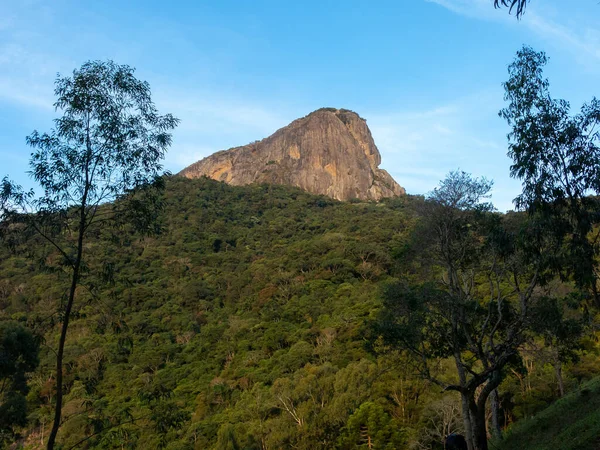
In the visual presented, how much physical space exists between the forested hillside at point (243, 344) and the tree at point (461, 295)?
57 centimetres

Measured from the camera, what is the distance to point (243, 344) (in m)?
41.2

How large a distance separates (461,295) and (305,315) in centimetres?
3208

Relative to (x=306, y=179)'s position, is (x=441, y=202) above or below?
below

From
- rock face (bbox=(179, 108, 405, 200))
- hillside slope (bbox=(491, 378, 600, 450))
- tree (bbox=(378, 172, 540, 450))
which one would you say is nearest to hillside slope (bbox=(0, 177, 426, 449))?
tree (bbox=(378, 172, 540, 450))

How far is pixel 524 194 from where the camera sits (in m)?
10.6

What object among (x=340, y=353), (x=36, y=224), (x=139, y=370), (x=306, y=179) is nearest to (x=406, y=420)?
(x=340, y=353)

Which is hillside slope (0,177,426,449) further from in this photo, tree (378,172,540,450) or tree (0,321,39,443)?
tree (378,172,540,450)

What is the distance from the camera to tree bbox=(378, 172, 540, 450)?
11109 millimetres

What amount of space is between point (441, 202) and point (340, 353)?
845 inches

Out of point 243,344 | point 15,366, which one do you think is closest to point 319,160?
point 243,344

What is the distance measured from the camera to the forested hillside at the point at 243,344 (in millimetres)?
13734

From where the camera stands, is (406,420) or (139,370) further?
(139,370)

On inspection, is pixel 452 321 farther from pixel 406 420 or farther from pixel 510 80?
pixel 406 420

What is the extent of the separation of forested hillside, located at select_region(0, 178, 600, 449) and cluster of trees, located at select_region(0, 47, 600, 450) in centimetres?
14
